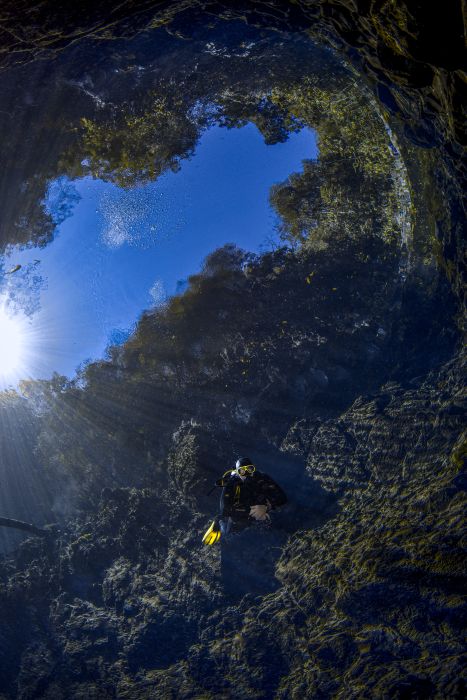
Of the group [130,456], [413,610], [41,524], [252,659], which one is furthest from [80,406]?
[413,610]

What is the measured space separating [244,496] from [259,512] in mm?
319

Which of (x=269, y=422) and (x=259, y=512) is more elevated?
(x=269, y=422)

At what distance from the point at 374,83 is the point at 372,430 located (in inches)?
218

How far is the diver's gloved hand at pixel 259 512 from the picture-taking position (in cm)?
532

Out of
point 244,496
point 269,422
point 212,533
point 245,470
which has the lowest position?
point 212,533

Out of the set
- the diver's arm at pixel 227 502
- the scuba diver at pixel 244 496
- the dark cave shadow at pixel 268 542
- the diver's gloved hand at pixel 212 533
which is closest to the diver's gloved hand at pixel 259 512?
the scuba diver at pixel 244 496

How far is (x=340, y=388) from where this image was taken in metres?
8.48

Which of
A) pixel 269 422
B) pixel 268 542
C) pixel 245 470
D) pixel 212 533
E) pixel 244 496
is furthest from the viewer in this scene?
pixel 269 422

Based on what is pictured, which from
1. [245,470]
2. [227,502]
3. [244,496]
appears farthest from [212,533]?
[245,470]

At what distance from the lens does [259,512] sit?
534 cm

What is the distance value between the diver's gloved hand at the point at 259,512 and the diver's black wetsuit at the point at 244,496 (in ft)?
0.31

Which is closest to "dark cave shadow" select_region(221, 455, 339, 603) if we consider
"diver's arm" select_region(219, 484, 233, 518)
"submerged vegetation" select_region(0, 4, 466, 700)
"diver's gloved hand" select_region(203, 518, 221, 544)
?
"submerged vegetation" select_region(0, 4, 466, 700)

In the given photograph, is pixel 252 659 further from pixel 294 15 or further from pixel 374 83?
pixel 294 15

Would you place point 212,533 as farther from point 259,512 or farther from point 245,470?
point 245,470
